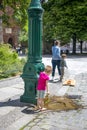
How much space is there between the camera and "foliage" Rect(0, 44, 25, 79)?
55.9 feet

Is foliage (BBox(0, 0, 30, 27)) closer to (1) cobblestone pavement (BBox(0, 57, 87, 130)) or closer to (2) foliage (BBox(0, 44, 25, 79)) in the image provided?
(2) foliage (BBox(0, 44, 25, 79))

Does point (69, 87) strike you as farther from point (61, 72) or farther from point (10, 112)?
point (10, 112)

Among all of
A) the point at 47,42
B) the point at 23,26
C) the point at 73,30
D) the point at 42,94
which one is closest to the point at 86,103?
the point at 42,94

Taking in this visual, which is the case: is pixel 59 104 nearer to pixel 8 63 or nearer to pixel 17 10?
pixel 8 63

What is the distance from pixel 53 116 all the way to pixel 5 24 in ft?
45.5

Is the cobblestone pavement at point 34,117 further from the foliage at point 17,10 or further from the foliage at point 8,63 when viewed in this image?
the foliage at point 17,10

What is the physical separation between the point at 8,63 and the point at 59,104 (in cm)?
830

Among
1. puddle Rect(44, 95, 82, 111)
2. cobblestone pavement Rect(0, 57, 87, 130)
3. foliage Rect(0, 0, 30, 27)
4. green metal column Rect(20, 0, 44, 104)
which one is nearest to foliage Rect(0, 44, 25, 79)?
foliage Rect(0, 0, 30, 27)

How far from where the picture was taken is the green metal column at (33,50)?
981cm

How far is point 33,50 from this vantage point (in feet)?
32.4

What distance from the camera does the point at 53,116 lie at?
875cm

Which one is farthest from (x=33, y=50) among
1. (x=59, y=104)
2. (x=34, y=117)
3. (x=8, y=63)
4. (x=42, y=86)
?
(x=8, y=63)

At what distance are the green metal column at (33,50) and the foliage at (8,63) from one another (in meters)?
6.47

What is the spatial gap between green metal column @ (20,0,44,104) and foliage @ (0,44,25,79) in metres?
6.47
